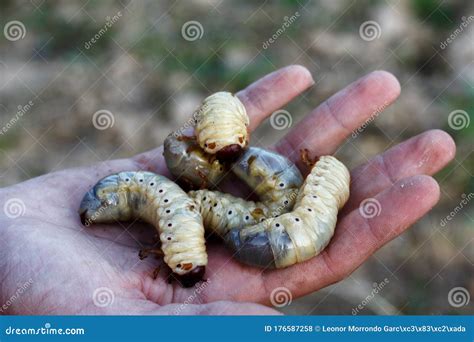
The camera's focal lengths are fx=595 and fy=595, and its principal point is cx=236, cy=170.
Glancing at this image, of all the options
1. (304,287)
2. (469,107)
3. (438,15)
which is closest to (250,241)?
(304,287)

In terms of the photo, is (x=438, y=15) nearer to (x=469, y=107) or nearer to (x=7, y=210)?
(x=469, y=107)

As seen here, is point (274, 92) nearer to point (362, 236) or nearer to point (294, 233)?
point (294, 233)

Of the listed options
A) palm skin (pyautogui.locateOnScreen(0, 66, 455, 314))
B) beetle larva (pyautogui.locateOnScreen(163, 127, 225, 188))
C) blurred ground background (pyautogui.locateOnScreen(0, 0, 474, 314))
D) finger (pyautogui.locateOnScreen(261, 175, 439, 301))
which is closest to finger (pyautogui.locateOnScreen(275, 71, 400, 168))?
palm skin (pyautogui.locateOnScreen(0, 66, 455, 314))

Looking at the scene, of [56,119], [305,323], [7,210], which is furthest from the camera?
[56,119]

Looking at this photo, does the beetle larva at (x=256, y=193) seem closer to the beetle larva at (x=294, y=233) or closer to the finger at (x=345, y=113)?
the beetle larva at (x=294, y=233)

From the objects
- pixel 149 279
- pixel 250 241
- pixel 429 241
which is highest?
pixel 429 241
